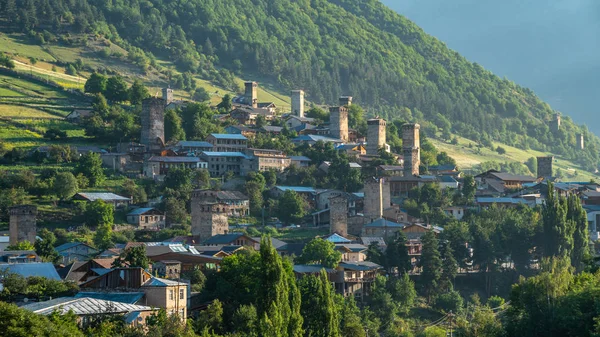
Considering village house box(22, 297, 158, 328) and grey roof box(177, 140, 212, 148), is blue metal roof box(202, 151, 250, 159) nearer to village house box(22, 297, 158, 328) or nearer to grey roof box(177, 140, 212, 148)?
grey roof box(177, 140, 212, 148)

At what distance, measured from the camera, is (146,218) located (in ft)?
260

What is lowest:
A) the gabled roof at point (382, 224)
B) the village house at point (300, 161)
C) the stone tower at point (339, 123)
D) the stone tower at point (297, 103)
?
the gabled roof at point (382, 224)

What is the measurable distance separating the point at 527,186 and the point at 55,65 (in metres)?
57.4

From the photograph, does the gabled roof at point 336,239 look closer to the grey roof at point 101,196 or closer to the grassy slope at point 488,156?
the grey roof at point 101,196

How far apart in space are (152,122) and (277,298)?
142ft

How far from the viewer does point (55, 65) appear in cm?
12988

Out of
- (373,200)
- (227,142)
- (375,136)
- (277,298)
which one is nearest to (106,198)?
(227,142)

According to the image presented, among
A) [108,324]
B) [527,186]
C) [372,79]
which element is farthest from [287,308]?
[372,79]

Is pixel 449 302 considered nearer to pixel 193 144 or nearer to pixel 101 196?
pixel 101 196

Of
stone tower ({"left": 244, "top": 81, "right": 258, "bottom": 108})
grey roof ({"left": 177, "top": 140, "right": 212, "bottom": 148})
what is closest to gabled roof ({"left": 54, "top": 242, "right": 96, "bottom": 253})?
grey roof ({"left": 177, "top": 140, "right": 212, "bottom": 148})

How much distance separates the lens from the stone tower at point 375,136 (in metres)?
100

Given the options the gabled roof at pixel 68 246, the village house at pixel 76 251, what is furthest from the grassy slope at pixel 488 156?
the village house at pixel 76 251

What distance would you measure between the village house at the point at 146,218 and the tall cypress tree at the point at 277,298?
83.2ft

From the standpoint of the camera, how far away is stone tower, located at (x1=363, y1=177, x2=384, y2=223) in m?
82.1
